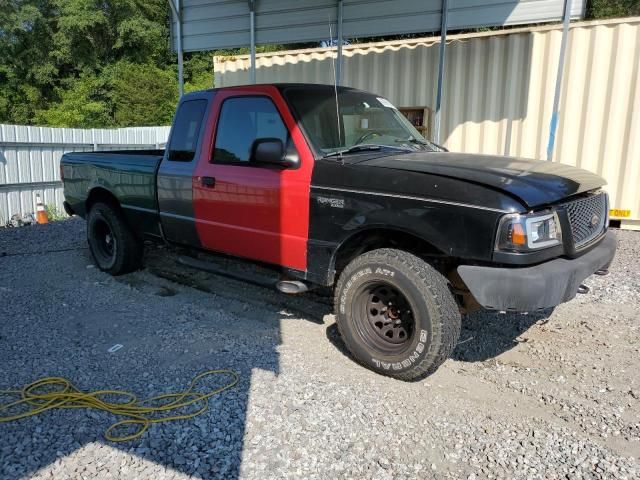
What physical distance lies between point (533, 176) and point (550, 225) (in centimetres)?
40

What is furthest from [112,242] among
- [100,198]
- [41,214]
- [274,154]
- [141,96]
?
[141,96]

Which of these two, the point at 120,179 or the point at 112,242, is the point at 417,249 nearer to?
the point at 120,179

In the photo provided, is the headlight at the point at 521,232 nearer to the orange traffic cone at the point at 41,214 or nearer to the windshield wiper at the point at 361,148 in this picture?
the windshield wiper at the point at 361,148

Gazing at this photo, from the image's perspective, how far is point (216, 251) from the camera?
478 centimetres

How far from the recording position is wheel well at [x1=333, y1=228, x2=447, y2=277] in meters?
3.54

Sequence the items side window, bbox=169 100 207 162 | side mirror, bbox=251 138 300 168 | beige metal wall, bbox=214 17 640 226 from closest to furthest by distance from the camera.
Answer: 1. side mirror, bbox=251 138 300 168
2. side window, bbox=169 100 207 162
3. beige metal wall, bbox=214 17 640 226

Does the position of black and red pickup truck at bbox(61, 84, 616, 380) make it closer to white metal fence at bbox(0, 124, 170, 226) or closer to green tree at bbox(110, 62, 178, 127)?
white metal fence at bbox(0, 124, 170, 226)

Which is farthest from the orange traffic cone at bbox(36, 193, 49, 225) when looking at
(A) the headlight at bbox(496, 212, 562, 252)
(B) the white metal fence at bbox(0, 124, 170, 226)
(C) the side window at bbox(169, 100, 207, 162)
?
(A) the headlight at bbox(496, 212, 562, 252)

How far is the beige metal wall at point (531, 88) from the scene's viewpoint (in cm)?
788

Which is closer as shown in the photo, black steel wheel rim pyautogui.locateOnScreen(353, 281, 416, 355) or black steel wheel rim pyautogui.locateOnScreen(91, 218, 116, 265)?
black steel wheel rim pyautogui.locateOnScreen(353, 281, 416, 355)

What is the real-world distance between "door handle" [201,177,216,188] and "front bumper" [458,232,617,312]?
2.38 meters

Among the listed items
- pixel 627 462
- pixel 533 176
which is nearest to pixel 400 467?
pixel 627 462

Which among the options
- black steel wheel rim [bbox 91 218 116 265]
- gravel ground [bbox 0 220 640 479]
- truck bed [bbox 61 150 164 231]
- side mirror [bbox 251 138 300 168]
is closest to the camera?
gravel ground [bbox 0 220 640 479]

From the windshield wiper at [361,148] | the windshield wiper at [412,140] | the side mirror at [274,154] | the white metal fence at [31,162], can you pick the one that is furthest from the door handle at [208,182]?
the white metal fence at [31,162]
